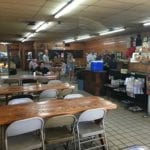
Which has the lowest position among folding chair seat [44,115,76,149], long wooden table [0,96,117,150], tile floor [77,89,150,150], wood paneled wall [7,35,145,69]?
tile floor [77,89,150,150]

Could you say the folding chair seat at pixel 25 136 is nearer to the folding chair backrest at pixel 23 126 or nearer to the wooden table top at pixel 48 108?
the folding chair backrest at pixel 23 126

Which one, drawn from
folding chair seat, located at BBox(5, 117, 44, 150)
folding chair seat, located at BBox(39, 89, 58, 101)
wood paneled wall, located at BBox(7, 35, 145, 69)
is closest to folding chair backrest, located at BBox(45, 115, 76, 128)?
folding chair seat, located at BBox(5, 117, 44, 150)

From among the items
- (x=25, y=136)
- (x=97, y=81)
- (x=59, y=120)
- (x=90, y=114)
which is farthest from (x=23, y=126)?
(x=97, y=81)

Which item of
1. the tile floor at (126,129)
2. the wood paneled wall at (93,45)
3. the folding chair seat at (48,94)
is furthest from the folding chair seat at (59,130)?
the wood paneled wall at (93,45)

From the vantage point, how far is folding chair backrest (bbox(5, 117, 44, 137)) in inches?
101

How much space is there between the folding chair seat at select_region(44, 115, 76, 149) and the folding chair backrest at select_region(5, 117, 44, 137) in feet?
0.52

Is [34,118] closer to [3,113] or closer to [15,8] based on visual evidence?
[3,113]

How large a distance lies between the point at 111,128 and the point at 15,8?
4383mm

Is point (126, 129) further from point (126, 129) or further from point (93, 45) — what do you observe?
point (93, 45)

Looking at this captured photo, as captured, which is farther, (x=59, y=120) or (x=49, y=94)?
(x=49, y=94)

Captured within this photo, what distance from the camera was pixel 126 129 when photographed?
450cm

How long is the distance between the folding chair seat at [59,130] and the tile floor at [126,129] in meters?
0.57

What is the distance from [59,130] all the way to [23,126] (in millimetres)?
727

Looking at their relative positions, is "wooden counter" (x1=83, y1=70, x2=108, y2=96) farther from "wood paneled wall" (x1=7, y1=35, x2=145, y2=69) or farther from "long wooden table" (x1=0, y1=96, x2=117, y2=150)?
"wood paneled wall" (x1=7, y1=35, x2=145, y2=69)
